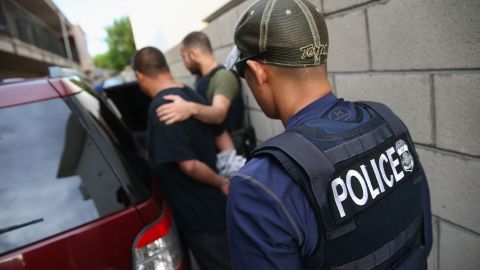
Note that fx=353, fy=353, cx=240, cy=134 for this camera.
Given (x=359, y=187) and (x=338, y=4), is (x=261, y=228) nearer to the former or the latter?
(x=359, y=187)

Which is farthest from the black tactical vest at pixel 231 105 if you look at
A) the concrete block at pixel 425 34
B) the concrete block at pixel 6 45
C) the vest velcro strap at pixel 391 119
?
the concrete block at pixel 6 45

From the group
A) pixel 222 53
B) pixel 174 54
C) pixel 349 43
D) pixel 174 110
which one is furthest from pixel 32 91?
pixel 174 54

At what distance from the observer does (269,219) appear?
899 millimetres

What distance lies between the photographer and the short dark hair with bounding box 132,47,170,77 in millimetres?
2578

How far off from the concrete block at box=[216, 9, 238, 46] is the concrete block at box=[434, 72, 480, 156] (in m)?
2.64

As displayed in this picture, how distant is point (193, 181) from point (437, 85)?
63.9 inches

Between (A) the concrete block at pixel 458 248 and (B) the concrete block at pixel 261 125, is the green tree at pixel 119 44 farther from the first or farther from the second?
(A) the concrete block at pixel 458 248

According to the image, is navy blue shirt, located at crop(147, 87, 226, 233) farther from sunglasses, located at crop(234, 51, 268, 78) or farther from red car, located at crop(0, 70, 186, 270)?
sunglasses, located at crop(234, 51, 268, 78)

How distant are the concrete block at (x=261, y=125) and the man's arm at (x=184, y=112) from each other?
119 centimetres

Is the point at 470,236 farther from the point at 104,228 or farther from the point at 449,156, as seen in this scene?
the point at 104,228

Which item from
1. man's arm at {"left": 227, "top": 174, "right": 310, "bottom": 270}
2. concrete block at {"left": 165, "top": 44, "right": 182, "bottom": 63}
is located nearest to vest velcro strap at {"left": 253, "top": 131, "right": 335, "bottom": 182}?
man's arm at {"left": 227, "top": 174, "right": 310, "bottom": 270}

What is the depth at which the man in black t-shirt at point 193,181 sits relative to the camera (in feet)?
8.00

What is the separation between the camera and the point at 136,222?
176 cm

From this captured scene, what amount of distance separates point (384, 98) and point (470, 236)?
0.89m
